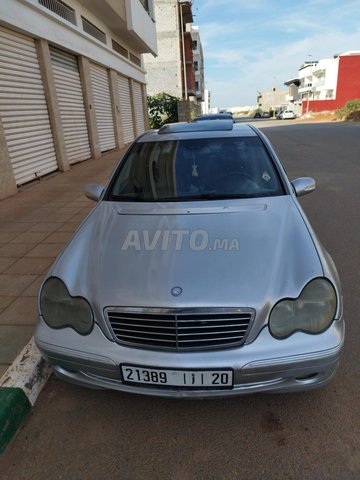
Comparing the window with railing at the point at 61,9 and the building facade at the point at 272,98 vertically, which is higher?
the window with railing at the point at 61,9

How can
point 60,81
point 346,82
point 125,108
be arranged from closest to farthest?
point 60,81, point 125,108, point 346,82

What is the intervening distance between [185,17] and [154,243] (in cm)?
4116

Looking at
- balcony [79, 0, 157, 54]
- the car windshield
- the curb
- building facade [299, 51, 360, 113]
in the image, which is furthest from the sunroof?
A: building facade [299, 51, 360, 113]

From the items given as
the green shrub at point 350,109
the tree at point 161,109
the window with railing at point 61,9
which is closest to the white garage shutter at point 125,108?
the window with railing at point 61,9

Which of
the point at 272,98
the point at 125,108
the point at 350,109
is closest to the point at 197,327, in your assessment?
the point at 125,108

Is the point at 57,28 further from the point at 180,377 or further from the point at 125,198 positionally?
the point at 180,377

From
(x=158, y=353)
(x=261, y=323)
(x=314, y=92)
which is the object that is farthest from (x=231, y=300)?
(x=314, y=92)

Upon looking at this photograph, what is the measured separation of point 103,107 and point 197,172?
11835 millimetres

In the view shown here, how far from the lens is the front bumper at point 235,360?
5.71 feet

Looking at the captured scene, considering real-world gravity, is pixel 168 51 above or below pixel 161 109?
above

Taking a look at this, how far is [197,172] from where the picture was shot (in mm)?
3002

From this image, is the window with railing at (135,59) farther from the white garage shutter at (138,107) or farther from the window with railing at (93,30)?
the window with railing at (93,30)

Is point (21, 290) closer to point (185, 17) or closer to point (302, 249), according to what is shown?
point (302, 249)

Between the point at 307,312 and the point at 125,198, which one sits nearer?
the point at 307,312
